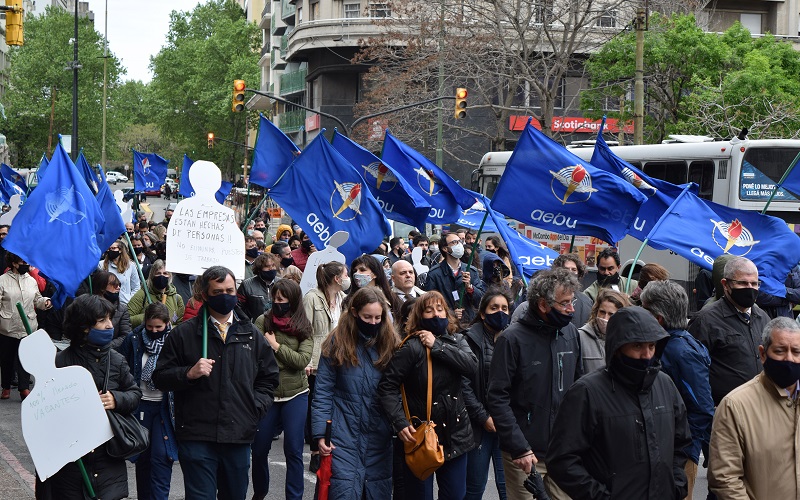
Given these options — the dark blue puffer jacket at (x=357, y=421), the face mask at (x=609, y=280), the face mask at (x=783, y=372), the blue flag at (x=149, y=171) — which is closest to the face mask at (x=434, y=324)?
the dark blue puffer jacket at (x=357, y=421)

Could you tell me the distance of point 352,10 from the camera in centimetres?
5075

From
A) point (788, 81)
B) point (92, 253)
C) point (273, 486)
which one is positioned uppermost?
point (788, 81)

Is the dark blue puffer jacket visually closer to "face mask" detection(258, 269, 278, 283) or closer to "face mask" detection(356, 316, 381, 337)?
"face mask" detection(356, 316, 381, 337)

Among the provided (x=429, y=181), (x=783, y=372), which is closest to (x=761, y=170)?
(x=429, y=181)

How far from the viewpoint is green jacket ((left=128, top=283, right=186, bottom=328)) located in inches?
349

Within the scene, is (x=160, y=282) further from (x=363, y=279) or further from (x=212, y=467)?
(x=212, y=467)

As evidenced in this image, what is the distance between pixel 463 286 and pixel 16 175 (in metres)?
22.1

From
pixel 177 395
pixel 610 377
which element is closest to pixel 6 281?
pixel 177 395

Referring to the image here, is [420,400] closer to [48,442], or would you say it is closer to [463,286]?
Answer: [48,442]

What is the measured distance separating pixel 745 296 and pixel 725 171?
12551 millimetres

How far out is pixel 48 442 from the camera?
574 cm

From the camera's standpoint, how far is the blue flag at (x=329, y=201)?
411 inches

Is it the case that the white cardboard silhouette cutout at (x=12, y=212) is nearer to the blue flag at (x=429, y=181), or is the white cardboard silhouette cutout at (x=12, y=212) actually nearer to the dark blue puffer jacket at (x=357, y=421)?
the blue flag at (x=429, y=181)

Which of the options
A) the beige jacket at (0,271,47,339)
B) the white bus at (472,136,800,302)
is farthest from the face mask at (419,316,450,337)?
the white bus at (472,136,800,302)
